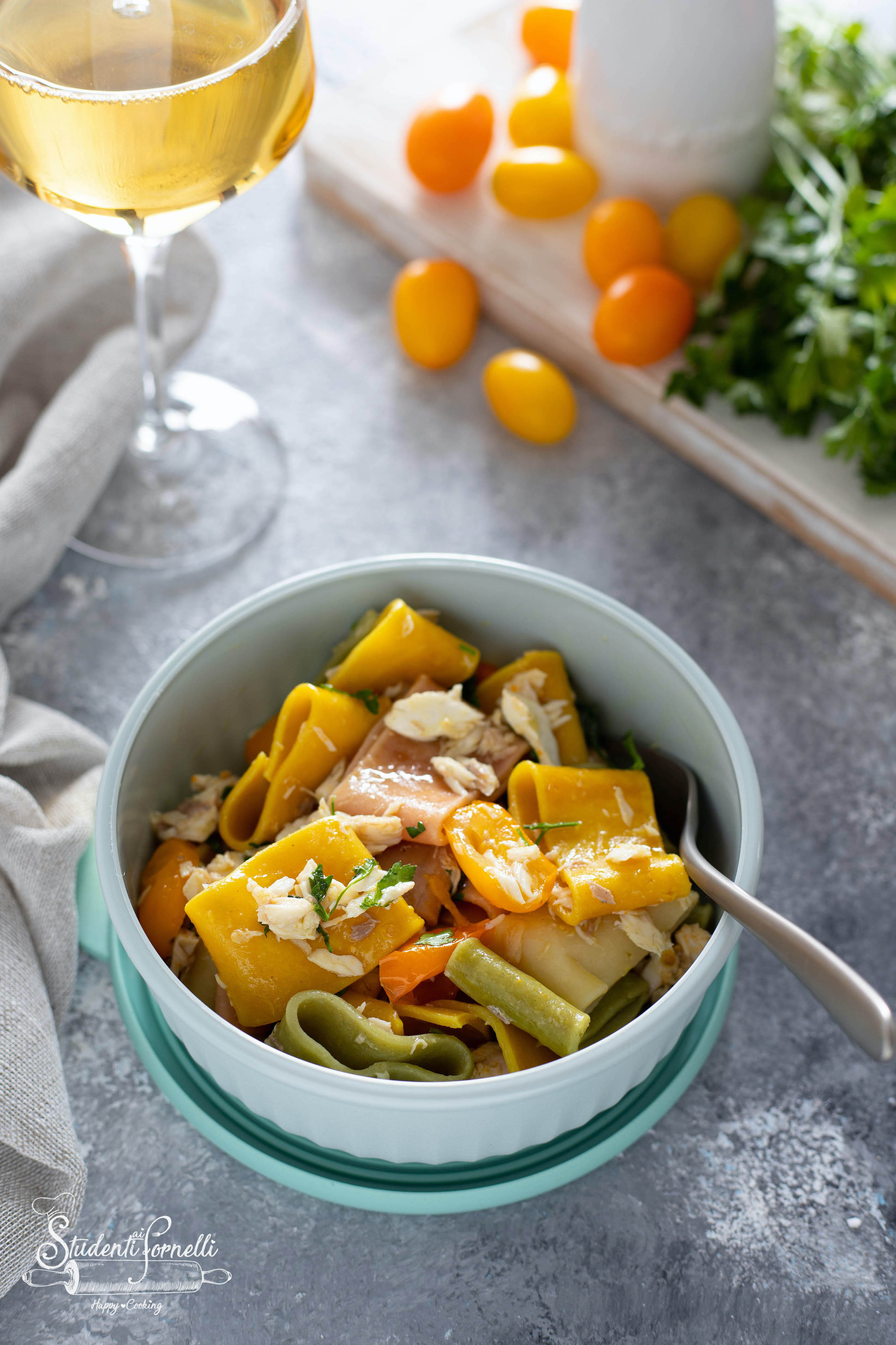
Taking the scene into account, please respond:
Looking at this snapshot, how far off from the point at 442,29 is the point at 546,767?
1.63m

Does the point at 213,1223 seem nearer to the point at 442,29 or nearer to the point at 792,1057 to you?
the point at 792,1057

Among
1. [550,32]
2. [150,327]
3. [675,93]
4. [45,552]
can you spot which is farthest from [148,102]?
[550,32]

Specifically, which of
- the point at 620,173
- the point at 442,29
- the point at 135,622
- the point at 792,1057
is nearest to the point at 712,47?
the point at 620,173

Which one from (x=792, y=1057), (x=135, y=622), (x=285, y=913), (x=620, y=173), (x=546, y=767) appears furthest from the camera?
(x=620, y=173)

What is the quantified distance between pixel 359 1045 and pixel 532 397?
3.09ft

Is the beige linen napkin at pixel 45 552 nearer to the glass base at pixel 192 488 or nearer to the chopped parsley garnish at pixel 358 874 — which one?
the glass base at pixel 192 488

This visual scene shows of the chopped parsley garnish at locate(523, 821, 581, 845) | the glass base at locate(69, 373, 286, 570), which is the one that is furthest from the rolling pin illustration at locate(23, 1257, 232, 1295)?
the glass base at locate(69, 373, 286, 570)

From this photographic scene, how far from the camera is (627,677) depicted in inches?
41.0

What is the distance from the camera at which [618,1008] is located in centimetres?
88

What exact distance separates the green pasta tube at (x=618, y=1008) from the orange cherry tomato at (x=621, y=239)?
3.35 ft

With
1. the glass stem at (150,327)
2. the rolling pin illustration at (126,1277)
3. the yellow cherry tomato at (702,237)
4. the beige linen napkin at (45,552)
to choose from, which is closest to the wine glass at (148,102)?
the glass stem at (150,327)

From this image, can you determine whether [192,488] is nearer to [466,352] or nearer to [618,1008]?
[466,352]

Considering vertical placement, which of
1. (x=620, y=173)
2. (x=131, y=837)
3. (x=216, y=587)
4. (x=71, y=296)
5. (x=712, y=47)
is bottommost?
(x=216, y=587)

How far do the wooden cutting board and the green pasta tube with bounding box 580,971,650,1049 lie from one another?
0.71m
